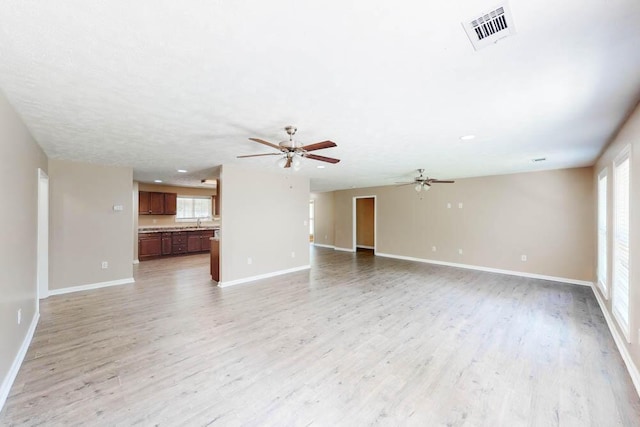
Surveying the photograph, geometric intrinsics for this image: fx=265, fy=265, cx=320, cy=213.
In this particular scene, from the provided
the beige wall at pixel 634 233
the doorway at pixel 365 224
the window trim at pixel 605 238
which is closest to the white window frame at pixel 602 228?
the window trim at pixel 605 238

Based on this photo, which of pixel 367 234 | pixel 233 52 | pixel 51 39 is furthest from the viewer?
pixel 367 234

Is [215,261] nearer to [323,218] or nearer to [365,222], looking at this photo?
[323,218]

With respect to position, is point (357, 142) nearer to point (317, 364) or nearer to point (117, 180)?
point (317, 364)

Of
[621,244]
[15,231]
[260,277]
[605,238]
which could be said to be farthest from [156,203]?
[605,238]

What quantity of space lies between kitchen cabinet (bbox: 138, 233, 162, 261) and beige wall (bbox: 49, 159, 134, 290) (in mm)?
2627

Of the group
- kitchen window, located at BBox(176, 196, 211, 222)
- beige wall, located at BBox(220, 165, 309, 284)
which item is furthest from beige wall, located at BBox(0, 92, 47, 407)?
kitchen window, located at BBox(176, 196, 211, 222)

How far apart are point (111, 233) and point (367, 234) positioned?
784cm

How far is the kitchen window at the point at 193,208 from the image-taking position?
927cm

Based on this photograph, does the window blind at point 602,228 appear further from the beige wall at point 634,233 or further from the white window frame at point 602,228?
the beige wall at point 634,233

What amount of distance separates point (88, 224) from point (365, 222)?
8200mm

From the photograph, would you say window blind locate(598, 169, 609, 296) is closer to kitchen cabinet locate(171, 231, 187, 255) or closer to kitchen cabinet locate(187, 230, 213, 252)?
kitchen cabinet locate(187, 230, 213, 252)

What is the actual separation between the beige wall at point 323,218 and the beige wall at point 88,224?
21.2 ft

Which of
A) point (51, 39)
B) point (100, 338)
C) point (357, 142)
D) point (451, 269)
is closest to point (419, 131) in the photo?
point (357, 142)

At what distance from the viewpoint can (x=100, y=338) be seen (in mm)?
2977
